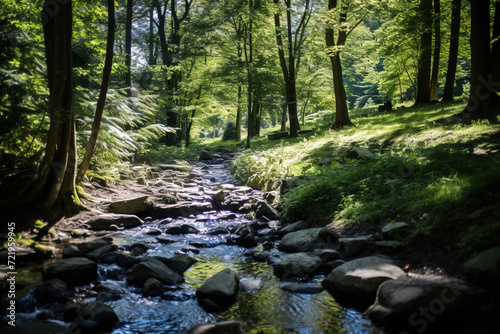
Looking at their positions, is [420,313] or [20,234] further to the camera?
[20,234]

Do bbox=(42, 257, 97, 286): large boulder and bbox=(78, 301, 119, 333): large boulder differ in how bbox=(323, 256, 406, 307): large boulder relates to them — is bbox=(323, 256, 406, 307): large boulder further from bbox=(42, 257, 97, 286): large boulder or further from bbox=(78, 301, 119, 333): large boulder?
bbox=(42, 257, 97, 286): large boulder

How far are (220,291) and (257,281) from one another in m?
0.64

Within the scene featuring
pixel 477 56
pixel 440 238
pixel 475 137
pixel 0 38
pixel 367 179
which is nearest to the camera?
pixel 440 238

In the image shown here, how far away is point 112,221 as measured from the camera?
700cm

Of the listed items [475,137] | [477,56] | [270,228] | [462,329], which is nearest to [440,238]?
[462,329]

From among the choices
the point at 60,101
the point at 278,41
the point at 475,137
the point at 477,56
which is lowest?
the point at 475,137

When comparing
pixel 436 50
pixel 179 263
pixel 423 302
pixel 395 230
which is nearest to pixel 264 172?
pixel 179 263

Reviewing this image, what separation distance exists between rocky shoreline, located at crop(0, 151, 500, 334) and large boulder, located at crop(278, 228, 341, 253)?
0.7 inches

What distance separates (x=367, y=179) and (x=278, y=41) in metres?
15.2

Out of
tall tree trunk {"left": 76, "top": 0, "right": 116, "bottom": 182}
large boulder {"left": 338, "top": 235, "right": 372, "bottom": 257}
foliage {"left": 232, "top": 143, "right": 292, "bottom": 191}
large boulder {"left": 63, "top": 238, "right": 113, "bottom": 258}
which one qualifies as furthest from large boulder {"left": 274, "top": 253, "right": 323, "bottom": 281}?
tall tree trunk {"left": 76, "top": 0, "right": 116, "bottom": 182}

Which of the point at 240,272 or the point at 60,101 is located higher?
the point at 60,101

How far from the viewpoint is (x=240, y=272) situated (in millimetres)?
4656

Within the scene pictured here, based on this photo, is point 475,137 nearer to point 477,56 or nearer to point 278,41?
point 477,56

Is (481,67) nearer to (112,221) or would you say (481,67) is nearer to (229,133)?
(112,221)
